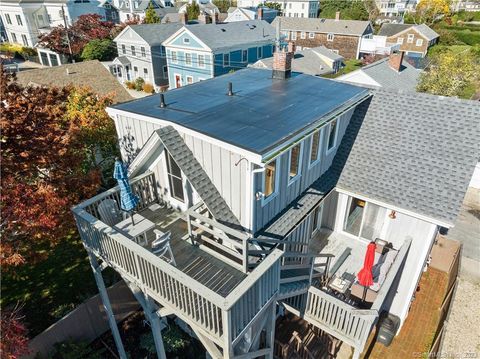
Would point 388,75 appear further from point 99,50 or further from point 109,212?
point 99,50

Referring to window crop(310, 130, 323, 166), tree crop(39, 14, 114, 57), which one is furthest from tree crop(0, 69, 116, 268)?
tree crop(39, 14, 114, 57)

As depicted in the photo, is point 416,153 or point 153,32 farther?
point 153,32

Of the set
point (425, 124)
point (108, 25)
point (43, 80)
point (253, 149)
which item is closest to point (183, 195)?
point (253, 149)

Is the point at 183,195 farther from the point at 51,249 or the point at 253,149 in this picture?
the point at 51,249

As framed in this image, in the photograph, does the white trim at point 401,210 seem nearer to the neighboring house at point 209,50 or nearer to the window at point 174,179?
the window at point 174,179

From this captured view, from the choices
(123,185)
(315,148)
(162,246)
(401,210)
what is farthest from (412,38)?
(162,246)

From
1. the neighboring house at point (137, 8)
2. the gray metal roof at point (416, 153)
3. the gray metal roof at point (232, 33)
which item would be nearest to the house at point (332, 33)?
the gray metal roof at point (232, 33)
